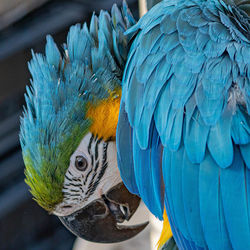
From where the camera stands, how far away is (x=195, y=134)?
0.83 metres

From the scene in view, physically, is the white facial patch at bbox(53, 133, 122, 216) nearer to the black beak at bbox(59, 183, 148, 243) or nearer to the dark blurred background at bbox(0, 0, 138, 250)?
the black beak at bbox(59, 183, 148, 243)

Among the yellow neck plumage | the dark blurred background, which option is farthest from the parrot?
the dark blurred background

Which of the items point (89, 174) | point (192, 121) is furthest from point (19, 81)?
point (192, 121)

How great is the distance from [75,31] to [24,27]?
1039 mm

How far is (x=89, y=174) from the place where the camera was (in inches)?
38.2

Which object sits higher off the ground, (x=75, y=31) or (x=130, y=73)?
(x=75, y=31)

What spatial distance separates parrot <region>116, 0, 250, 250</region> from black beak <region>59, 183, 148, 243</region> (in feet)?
0.23

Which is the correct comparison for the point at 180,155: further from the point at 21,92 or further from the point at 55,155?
the point at 21,92

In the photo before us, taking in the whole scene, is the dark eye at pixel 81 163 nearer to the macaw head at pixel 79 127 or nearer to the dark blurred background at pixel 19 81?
the macaw head at pixel 79 127

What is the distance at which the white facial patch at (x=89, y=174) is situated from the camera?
952mm

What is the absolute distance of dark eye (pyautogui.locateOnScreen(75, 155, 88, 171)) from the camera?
95 centimetres

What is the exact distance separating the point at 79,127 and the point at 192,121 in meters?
0.23

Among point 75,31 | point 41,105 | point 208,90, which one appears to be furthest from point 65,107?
point 208,90

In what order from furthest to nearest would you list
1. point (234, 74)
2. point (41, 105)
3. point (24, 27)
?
point (24, 27) → point (41, 105) → point (234, 74)
